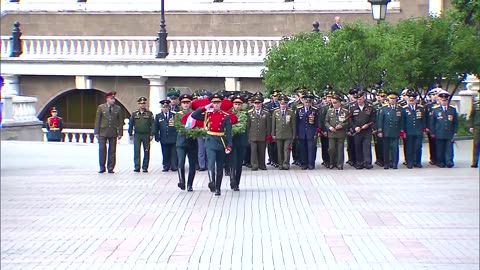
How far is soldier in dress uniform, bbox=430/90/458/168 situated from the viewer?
2283cm

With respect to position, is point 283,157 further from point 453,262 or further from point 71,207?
point 453,262

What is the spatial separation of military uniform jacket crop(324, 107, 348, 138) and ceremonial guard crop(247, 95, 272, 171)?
4.19 ft

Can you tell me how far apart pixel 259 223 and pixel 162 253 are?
2625 millimetres

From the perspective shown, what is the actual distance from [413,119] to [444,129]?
680 mm

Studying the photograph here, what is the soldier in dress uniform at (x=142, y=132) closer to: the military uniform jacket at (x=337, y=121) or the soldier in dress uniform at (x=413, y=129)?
the military uniform jacket at (x=337, y=121)

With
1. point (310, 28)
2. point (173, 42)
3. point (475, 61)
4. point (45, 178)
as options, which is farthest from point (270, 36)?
point (45, 178)

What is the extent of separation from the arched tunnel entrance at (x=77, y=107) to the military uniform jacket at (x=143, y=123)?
49.7 feet

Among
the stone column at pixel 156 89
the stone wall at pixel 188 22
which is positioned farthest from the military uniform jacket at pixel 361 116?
the stone wall at pixel 188 22

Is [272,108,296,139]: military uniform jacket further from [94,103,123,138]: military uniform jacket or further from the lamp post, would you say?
the lamp post

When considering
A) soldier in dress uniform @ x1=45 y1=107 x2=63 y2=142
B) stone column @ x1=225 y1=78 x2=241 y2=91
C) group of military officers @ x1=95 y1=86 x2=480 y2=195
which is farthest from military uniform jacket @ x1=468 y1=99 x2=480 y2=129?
soldier in dress uniform @ x1=45 y1=107 x2=63 y2=142

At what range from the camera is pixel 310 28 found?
122ft

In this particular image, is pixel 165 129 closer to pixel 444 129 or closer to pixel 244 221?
pixel 444 129

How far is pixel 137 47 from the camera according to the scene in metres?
35.6

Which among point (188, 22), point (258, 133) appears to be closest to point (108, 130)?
point (258, 133)
